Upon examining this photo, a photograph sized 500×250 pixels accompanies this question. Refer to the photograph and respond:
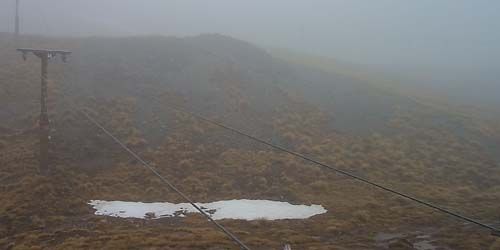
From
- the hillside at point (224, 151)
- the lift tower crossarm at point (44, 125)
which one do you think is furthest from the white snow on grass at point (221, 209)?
the lift tower crossarm at point (44, 125)

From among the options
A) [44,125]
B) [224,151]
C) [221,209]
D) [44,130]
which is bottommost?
[221,209]

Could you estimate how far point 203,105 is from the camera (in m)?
38.5

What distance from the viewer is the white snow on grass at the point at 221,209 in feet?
70.9

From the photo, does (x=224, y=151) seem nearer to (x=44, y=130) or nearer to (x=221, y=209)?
(x=221, y=209)

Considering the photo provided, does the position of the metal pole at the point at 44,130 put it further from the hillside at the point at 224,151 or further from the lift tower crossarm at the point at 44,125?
the hillside at the point at 224,151

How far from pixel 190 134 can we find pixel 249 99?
1005 cm

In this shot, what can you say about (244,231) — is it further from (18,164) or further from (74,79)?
(74,79)

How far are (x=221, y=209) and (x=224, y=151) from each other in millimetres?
8361

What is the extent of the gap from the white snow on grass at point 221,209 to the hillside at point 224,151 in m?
0.66

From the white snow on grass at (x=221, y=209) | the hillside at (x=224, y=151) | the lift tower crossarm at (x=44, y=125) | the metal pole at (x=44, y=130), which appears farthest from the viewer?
the metal pole at (x=44, y=130)

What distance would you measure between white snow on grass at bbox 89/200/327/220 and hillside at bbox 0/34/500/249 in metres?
0.66

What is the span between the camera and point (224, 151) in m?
30.6

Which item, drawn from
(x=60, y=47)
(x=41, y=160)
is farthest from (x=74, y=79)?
(x=41, y=160)

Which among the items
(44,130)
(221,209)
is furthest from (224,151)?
(44,130)
